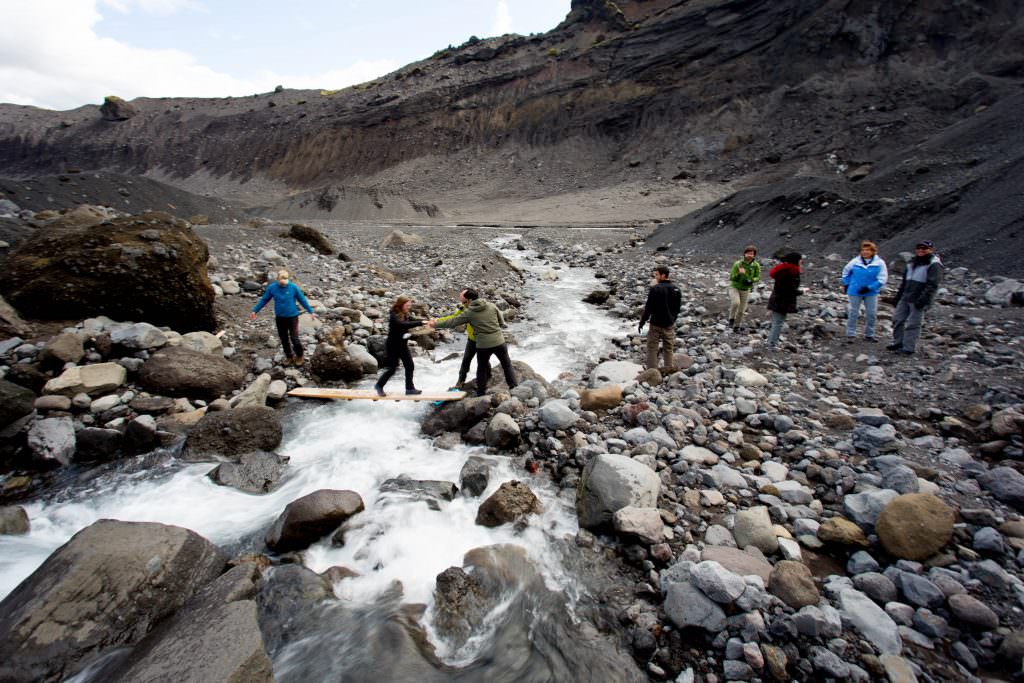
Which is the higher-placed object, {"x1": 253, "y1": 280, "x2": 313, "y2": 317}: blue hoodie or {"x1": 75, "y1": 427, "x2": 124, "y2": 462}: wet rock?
{"x1": 253, "y1": 280, "x2": 313, "y2": 317}: blue hoodie

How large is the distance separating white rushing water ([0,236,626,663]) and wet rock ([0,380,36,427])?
1425mm

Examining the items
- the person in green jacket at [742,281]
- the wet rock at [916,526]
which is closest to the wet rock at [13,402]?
the wet rock at [916,526]

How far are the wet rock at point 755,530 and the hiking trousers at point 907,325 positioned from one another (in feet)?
17.1

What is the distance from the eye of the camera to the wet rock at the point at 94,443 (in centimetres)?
561

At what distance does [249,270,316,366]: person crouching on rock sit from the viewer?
7699 mm

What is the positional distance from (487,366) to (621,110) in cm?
5365

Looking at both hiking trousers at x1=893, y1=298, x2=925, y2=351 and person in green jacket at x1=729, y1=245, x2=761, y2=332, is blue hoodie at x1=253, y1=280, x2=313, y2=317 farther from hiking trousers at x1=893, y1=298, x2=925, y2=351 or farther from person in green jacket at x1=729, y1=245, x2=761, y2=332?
hiking trousers at x1=893, y1=298, x2=925, y2=351

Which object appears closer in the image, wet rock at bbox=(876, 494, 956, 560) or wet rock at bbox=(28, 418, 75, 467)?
wet rock at bbox=(876, 494, 956, 560)

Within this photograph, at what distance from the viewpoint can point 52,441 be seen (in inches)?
215

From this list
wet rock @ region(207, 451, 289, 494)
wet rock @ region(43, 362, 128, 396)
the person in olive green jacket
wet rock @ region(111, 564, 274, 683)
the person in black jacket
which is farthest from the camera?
the person in black jacket

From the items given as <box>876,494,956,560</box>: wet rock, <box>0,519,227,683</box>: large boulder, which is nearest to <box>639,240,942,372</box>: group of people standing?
<box>876,494,956,560</box>: wet rock

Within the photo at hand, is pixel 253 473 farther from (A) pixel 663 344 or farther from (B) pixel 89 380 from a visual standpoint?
(A) pixel 663 344

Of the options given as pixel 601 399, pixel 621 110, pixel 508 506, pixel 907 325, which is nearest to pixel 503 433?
pixel 508 506

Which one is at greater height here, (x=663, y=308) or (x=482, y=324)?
(x=663, y=308)
